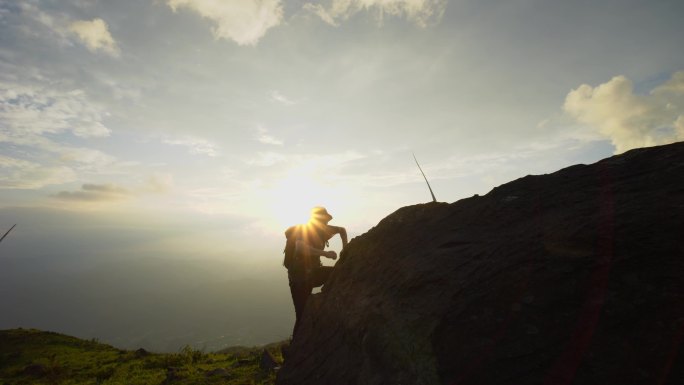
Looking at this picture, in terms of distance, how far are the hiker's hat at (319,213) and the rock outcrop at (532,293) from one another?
3.64 meters

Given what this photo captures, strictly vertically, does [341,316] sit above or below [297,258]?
below

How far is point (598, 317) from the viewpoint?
4562mm

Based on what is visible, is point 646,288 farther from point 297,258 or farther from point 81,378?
point 81,378

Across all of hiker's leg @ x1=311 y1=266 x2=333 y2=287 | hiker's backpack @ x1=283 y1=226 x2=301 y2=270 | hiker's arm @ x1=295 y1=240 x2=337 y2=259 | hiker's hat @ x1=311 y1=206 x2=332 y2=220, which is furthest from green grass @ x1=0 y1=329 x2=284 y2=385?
hiker's hat @ x1=311 y1=206 x2=332 y2=220

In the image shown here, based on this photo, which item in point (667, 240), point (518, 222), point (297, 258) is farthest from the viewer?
point (297, 258)

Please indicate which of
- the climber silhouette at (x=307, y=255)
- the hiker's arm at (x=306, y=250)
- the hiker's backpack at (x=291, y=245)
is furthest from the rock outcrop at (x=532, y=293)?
the hiker's backpack at (x=291, y=245)

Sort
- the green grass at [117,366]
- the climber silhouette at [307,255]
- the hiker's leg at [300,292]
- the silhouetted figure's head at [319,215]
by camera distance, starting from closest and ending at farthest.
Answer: the climber silhouette at [307,255] < the hiker's leg at [300,292] < the silhouetted figure's head at [319,215] < the green grass at [117,366]

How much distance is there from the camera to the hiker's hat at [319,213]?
38.3ft

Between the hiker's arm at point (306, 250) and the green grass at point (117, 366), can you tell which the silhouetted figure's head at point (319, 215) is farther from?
the green grass at point (117, 366)

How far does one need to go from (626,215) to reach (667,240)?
718 mm

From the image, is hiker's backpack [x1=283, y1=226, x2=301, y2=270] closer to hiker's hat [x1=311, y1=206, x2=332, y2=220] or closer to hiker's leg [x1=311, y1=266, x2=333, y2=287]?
hiker's hat [x1=311, y1=206, x2=332, y2=220]

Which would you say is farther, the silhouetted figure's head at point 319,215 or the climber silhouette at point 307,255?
the silhouetted figure's head at point 319,215

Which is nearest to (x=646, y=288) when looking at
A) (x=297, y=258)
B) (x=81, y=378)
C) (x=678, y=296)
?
(x=678, y=296)

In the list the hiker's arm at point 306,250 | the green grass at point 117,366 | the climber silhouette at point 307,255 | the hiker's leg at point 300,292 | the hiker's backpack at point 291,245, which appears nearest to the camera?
the hiker's arm at point 306,250
